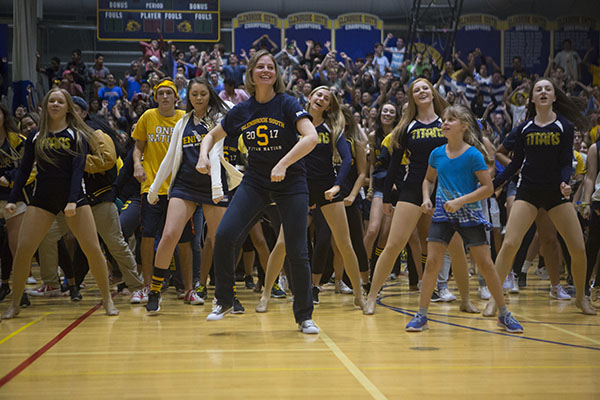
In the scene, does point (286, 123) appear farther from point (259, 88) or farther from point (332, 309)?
point (332, 309)

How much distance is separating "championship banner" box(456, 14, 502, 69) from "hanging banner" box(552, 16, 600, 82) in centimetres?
191

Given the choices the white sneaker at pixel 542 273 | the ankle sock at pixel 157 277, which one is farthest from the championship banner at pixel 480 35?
the ankle sock at pixel 157 277

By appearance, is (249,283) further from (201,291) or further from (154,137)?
(154,137)

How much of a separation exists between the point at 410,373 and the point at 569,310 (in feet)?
Result: 10.6

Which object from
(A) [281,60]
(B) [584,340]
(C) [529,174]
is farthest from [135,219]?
(A) [281,60]

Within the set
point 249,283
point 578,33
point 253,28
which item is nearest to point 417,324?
point 249,283

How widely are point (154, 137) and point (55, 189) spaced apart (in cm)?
127

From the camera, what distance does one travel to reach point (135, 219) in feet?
24.7

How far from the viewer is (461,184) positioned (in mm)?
5137

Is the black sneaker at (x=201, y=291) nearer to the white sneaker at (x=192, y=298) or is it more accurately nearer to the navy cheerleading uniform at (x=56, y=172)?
the white sneaker at (x=192, y=298)

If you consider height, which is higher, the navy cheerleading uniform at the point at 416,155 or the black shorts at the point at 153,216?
the navy cheerleading uniform at the point at 416,155

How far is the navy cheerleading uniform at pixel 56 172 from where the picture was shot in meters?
5.66

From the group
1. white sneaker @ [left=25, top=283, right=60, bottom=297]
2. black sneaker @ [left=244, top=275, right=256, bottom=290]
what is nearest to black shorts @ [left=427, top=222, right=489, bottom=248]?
black sneaker @ [left=244, top=275, right=256, bottom=290]

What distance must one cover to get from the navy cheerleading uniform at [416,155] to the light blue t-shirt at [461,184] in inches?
21.5
